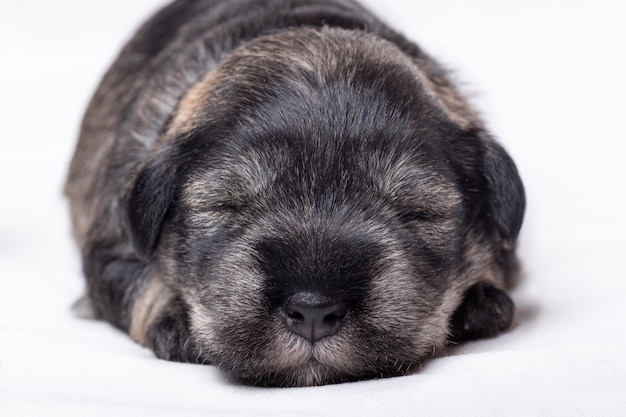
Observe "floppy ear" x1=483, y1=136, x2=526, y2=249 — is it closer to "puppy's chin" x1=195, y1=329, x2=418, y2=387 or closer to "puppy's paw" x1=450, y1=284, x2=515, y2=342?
"puppy's paw" x1=450, y1=284, x2=515, y2=342

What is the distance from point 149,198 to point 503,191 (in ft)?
4.91

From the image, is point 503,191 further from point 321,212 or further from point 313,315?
point 313,315

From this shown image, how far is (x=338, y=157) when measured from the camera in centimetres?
392

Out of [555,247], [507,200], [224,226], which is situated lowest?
[555,247]

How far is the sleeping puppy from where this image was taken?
369 cm

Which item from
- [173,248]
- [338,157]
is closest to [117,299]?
[173,248]

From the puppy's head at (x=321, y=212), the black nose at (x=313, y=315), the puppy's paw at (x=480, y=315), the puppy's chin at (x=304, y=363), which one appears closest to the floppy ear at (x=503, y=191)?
the puppy's head at (x=321, y=212)

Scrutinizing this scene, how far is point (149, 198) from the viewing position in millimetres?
4379

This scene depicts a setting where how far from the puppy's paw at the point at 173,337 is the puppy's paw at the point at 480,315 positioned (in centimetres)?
114

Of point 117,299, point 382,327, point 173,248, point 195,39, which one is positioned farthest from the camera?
point 195,39

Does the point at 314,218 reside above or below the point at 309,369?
above

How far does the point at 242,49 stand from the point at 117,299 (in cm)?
134

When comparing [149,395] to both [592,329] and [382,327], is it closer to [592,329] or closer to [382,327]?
[382,327]

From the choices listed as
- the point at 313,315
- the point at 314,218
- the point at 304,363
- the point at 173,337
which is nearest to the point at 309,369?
the point at 304,363
